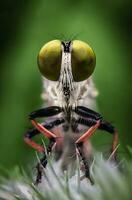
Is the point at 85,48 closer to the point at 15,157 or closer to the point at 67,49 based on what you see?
the point at 67,49

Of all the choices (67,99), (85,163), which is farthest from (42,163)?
(67,99)

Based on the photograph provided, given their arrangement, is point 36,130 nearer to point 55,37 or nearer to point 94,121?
point 94,121

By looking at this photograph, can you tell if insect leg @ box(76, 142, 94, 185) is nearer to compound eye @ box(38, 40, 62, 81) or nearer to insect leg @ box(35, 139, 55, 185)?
insect leg @ box(35, 139, 55, 185)

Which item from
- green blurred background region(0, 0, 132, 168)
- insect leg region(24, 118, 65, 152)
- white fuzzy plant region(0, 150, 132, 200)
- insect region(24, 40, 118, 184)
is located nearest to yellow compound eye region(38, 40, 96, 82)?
insect region(24, 40, 118, 184)

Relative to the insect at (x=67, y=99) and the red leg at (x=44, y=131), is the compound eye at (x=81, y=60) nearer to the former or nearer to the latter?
the insect at (x=67, y=99)

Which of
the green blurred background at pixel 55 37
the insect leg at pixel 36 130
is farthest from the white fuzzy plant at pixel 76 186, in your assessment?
the green blurred background at pixel 55 37

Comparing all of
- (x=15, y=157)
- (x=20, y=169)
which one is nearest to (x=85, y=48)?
(x=20, y=169)
